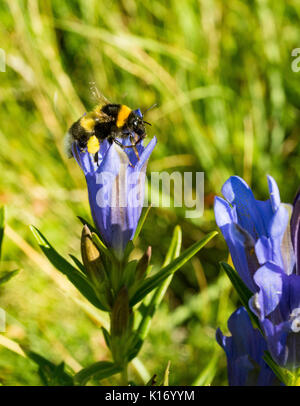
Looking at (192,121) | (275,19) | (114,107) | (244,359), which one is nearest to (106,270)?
(244,359)

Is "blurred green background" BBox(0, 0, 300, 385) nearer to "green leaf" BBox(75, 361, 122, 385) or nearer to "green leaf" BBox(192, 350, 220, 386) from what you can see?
"green leaf" BBox(192, 350, 220, 386)

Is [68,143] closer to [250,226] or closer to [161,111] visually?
[250,226]

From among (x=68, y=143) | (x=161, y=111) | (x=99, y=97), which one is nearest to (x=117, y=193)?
(x=68, y=143)

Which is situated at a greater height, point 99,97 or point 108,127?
point 99,97

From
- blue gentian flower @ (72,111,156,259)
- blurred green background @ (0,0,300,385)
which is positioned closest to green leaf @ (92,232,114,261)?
blue gentian flower @ (72,111,156,259)

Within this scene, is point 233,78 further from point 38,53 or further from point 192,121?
point 38,53

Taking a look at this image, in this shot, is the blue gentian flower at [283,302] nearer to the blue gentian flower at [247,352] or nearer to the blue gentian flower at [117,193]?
the blue gentian flower at [247,352]

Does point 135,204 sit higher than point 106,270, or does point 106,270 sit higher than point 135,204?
point 135,204
